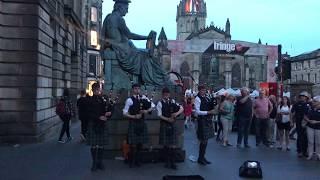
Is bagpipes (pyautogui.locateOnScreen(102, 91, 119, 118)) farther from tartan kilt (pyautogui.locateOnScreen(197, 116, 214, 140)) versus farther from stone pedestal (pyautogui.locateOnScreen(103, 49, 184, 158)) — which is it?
tartan kilt (pyautogui.locateOnScreen(197, 116, 214, 140))

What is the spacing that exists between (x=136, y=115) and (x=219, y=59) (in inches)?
3942

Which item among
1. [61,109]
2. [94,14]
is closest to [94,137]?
A: [61,109]

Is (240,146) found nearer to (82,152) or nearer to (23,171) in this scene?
(82,152)

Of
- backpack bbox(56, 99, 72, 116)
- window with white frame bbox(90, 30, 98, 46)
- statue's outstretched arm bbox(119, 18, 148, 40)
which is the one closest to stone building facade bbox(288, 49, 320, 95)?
window with white frame bbox(90, 30, 98, 46)

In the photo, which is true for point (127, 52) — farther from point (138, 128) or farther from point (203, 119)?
point (203, 119)

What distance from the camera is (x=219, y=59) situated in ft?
364

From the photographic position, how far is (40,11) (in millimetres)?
18109

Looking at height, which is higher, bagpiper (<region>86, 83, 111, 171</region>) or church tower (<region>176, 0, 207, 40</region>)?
church tower (<region>176, 0, 207, 40</region>)

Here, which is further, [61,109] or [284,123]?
[61,109]

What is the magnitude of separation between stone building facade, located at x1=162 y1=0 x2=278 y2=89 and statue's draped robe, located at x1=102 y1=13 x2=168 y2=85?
41293mm

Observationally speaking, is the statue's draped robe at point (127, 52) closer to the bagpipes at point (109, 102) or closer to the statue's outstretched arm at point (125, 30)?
the statue's outstretched arm at point (125, 30)

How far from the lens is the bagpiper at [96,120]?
1152 cm

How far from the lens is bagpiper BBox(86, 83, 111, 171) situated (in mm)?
11523

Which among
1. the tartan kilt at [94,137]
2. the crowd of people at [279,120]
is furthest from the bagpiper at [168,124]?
the crowd of people at [279,120]
